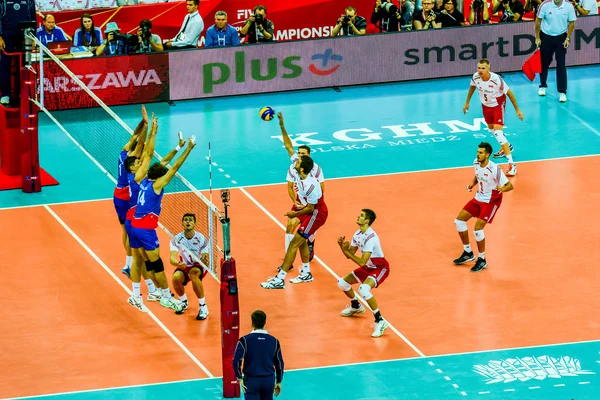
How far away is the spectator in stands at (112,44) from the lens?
3322 cm

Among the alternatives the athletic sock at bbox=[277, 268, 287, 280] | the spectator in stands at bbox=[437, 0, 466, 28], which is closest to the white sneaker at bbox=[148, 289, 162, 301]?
the athletic sock at bbox=[277, 268, 287, 280]

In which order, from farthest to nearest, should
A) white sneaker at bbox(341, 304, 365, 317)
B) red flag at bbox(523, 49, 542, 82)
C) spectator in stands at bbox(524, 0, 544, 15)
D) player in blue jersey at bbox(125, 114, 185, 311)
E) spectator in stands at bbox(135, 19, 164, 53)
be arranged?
spectator in stands at bbox(524, 0, 544, 15) < red flag at bbox(523, 49, 542, 82) < spectator in stands at bbox(135, 19, 164, 53) < white sneaker at bbox(341, 304, 365, 317) < player in blue jersey at bbox(125, 114, 185, 311)

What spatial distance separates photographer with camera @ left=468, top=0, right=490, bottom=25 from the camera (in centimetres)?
3712

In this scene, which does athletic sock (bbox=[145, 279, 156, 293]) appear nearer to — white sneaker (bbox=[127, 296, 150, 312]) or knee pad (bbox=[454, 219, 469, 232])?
white sneaker (bbox=[127, 296, 150, 312])

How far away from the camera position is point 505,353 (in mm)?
20688

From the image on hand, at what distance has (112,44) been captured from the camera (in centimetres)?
3362

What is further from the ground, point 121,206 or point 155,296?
point 121,206

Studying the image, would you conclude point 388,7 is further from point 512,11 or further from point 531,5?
point 531,5

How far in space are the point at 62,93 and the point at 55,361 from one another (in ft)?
43.1

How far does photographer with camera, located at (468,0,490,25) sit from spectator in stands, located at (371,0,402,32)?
2.17m

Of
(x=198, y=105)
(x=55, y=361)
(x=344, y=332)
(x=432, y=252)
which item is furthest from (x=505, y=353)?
(x=198, y=105)

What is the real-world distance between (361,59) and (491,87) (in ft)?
22.9

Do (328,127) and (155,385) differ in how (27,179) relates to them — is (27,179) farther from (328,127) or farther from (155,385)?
(155,385)

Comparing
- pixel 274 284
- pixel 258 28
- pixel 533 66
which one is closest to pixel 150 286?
pixel 274 284
